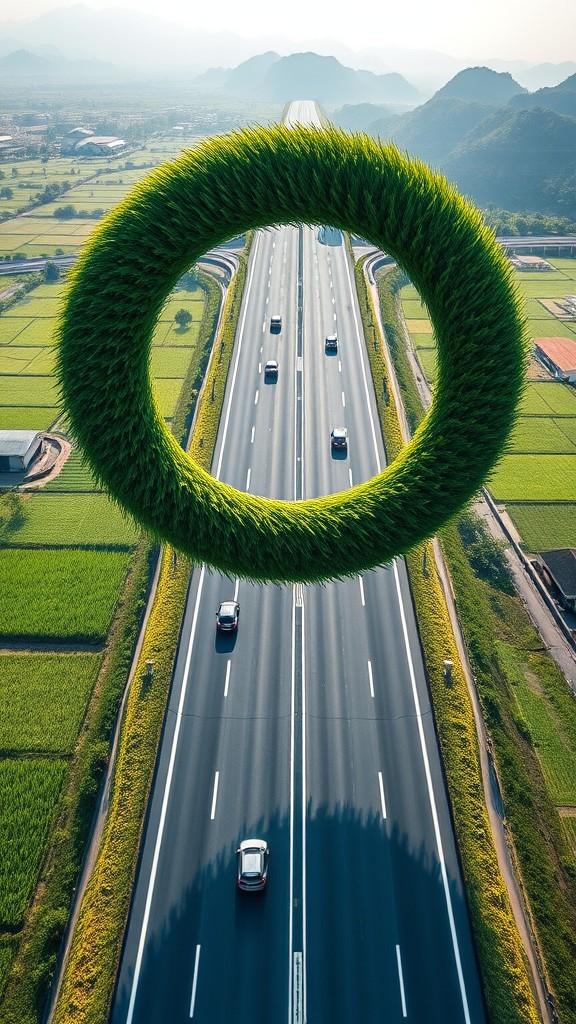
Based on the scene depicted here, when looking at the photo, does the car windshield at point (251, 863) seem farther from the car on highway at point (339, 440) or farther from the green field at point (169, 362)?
the green field at point (169, 362)

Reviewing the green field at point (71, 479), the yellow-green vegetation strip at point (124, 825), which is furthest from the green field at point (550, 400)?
the green field at point (71, 479)

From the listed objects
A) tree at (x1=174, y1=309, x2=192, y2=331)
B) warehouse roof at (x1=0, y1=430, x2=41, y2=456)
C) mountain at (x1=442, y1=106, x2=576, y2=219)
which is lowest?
warehouse roof at (x1=0, y1=430, x2=41, y2=456)

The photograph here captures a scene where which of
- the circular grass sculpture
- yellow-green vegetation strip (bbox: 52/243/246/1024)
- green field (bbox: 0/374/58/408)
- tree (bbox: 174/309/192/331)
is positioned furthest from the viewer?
tree (bbox: 174/309/192/331)

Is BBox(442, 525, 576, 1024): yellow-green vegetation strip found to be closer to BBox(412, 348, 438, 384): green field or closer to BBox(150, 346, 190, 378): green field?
BBox(412, 348, 438, 384): green field

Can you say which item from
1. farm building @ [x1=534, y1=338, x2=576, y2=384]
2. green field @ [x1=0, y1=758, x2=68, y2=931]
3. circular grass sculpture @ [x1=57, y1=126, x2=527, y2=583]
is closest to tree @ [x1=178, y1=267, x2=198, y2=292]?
farm building @ [x1=534, y1=338, x2=576, y2=384]

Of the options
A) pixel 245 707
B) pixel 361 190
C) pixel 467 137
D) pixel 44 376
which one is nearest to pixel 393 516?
pixel 361 190

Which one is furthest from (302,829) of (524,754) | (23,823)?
(23,823)

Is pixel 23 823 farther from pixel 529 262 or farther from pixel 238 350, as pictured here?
pixel 529 262
